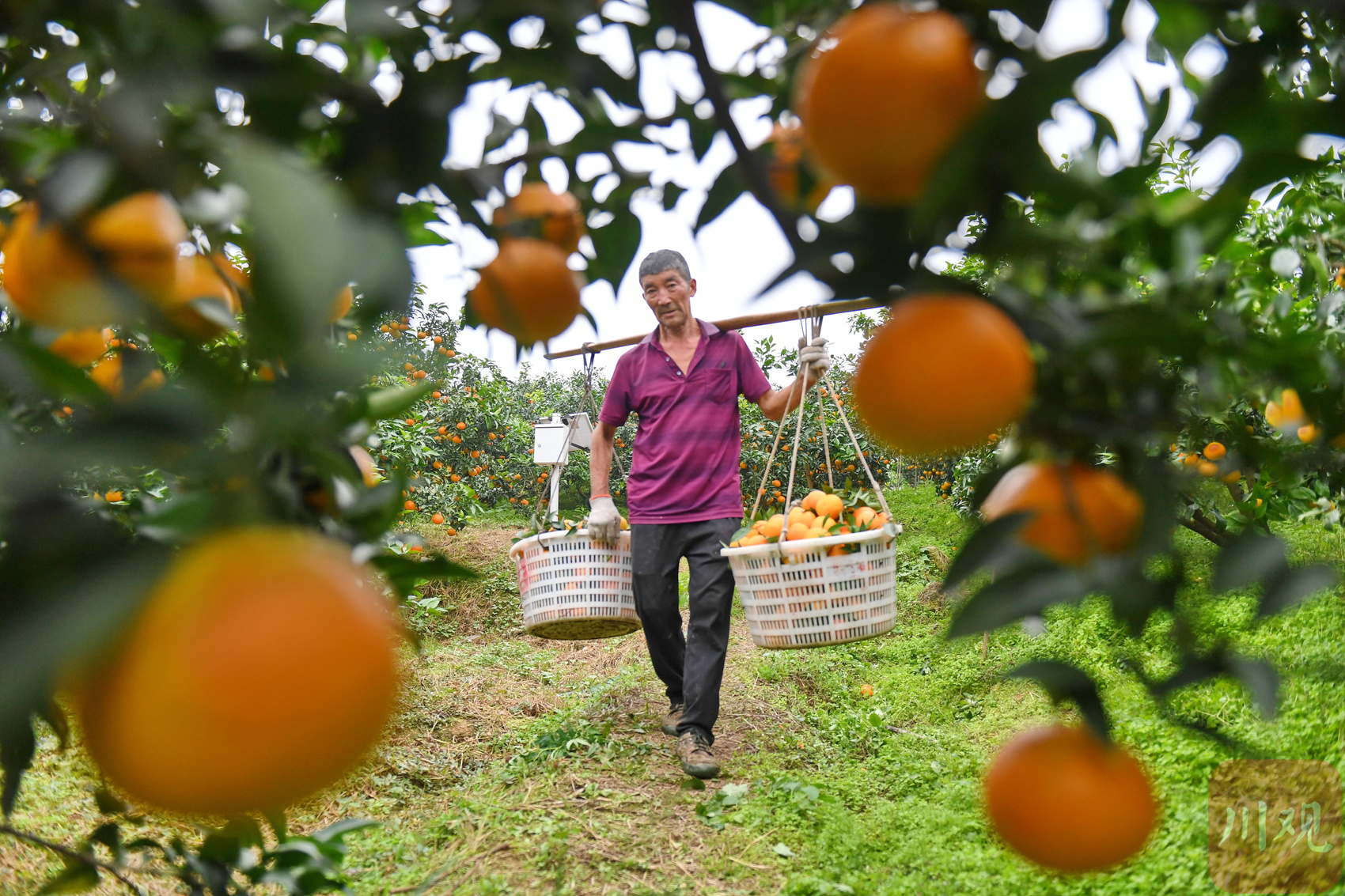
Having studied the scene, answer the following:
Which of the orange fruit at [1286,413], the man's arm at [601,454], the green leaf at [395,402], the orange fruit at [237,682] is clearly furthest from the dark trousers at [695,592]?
the orange fruit at [237,682]

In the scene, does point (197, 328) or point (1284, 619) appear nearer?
point (197, 328)

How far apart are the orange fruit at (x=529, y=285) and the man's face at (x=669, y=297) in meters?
2.53

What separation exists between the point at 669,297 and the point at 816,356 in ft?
2.82

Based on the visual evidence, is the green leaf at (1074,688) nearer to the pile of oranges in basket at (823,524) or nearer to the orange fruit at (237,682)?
the orange fruit at (237,682)

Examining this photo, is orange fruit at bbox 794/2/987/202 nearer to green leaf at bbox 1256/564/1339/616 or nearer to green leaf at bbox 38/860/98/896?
green leaf at bbox 1256/564/1339/616

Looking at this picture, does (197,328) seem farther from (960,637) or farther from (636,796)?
(636,796)

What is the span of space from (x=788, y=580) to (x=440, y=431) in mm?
5445

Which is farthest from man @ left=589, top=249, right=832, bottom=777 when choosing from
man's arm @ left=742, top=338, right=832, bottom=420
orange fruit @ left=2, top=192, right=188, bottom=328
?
orange fruit @ left=2, top=192, right=188, bottom=328

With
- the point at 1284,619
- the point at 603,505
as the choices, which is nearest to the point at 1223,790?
the point at 1284,619

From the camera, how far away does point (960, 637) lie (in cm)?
39

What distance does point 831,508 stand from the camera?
2.51 metres

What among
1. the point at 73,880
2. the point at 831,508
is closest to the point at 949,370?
the point at 73,880

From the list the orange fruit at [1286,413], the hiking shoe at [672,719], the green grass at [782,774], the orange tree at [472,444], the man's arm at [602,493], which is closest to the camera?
the orange fruit at [1286,413]

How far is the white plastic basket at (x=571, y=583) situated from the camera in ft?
9.60
